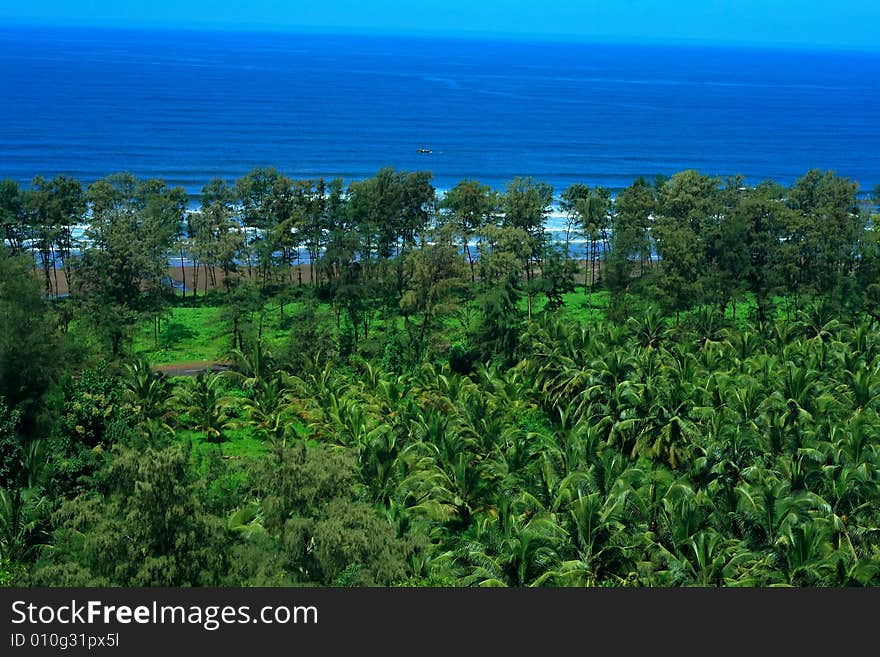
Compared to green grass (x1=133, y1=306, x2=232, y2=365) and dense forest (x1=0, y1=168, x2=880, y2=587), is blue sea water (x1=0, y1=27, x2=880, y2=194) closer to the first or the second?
dense forest (x1=0, y1=168, x2=880, y2=587)

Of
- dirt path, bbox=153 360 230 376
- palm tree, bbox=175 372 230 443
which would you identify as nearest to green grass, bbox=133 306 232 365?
dirt path, bbox=153 360 230 376

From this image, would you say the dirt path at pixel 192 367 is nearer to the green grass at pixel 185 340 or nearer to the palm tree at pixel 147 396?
the green grass at pixel 185 340

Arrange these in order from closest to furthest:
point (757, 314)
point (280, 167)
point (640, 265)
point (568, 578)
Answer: point (568, 578)
point (757, 314)
point (640, 265)
point (280, 167)

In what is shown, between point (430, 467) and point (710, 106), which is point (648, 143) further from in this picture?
point (430, 467)

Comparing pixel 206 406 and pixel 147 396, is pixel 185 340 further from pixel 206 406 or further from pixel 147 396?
pixel 147 396

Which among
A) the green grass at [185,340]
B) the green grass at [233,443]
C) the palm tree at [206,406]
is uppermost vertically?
the green grass at [185,340]

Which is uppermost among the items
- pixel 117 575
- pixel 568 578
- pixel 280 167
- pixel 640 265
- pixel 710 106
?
pixel 710 106

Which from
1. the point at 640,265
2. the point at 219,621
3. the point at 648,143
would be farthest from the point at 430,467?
the point at 648,143

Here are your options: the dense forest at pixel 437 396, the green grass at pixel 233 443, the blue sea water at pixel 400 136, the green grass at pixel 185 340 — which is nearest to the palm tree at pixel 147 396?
the dense forest at pixel 437 396

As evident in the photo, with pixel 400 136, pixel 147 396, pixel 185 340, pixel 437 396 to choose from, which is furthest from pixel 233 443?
pixel 400 136
